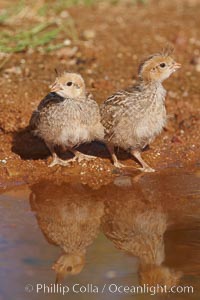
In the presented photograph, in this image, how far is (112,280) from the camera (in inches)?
213

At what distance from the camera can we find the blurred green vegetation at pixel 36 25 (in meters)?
10.0

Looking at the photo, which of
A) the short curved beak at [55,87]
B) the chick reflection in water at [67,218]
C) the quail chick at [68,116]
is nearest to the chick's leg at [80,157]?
the quail chick at [68,116]

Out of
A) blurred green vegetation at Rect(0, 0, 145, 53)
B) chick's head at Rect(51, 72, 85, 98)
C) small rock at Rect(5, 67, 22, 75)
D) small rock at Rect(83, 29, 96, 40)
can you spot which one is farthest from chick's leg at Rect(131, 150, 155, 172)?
small rock at Rect(83, 29, 96, 40)

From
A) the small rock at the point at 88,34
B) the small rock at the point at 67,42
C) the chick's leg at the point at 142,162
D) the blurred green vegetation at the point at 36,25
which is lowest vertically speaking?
the chick's leg at the point at 142,162

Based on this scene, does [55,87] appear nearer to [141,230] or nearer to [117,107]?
[117,107]

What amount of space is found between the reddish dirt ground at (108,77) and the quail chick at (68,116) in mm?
274

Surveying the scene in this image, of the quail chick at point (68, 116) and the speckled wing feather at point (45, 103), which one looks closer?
the quail chick at point (68, 116)

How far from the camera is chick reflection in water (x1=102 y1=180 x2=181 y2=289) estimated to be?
5547 mm

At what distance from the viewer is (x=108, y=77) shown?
378 inches

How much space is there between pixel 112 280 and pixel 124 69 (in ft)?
16.4

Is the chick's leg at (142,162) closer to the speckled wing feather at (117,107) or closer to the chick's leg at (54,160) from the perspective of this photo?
the speckled wing feather at (117,107)

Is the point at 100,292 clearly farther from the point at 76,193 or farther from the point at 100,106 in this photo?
the point at 100,106

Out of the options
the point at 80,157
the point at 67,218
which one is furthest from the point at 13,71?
the point at 67,218

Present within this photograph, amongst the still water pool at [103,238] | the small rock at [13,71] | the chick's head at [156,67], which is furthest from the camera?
the small rock at [13,71]
